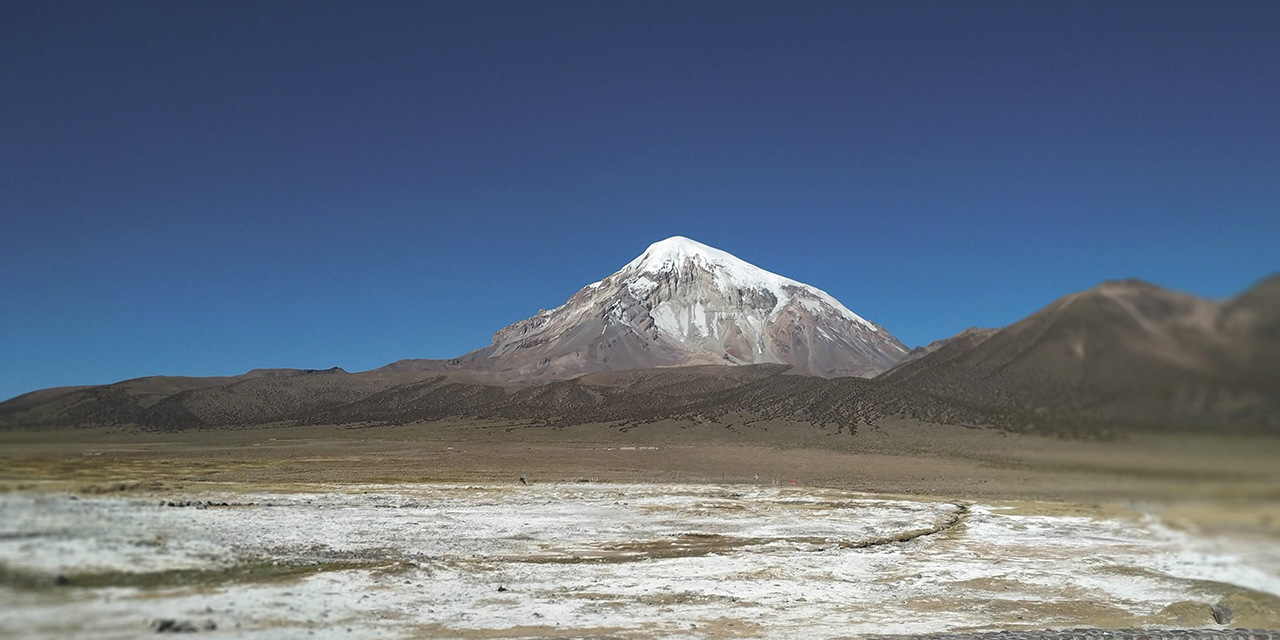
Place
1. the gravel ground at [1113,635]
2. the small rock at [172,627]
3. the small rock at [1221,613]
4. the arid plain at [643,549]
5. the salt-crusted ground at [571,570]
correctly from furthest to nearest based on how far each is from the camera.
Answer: the small rock at [1221,613]
the gravel ground at [1113,635]
the small rock at [172,627]
the salt-crusted ground at [571,570]
the arid plain at [643,549]

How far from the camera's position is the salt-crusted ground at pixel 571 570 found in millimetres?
12492

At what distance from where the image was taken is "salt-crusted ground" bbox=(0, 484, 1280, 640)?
41.0 feet

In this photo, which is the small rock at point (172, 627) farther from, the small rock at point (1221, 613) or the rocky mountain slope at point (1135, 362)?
the small rock at point (1221, 613)

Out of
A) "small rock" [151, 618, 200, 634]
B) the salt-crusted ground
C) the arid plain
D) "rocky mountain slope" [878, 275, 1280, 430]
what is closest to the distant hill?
"rocky mountain slope" [878, 275, 1280, 430]

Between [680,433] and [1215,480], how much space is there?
327 feet

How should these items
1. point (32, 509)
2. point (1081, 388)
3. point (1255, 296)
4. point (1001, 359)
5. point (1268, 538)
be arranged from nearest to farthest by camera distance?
point (1255, 296)
point (1268, 538)
point (1081, 388)
point (1001, 359)
point (32, 509)

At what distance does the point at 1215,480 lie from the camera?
8852 millimetres

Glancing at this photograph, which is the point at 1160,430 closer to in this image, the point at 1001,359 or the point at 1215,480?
the point at 1215,480

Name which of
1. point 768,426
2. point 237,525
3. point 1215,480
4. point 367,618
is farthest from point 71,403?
point 768,426

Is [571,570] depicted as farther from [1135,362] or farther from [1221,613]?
[1135,362]

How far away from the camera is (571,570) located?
24250 mm

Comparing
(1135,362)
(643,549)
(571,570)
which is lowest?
(643,549)

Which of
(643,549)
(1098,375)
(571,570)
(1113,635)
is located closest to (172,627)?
(571,570)

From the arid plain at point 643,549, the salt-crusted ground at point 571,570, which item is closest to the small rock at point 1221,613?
the arid plain at point 643,549
